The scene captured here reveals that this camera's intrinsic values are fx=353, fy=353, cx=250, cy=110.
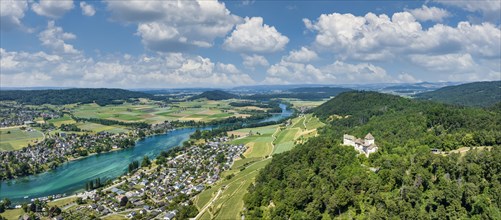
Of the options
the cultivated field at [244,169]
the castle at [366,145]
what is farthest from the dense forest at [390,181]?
the cultivated field at [244,169]

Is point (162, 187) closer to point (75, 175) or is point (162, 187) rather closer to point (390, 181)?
point (75, 175)

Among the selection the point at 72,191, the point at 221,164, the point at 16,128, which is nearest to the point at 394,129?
the point at 221,164

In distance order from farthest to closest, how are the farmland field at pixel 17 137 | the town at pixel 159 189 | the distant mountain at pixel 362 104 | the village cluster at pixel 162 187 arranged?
the distant mountain at pixel 362 104
the farmland field at pixel 17 137
the village cluster at pixel 162 187
the town at pixel 159 189

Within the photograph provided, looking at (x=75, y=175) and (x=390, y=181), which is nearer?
(x=390, y=181)

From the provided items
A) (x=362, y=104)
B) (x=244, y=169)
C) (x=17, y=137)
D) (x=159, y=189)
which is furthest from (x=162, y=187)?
(x=362, y=104)

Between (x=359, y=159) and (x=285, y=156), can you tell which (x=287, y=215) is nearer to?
(x=359, y=159)

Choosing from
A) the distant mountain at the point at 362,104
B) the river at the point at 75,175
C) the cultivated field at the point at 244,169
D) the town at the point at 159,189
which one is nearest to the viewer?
the cultivated field at the point at 244,169

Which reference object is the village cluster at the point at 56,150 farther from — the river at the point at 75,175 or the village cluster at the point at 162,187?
the village cluster at the point at 162,187
